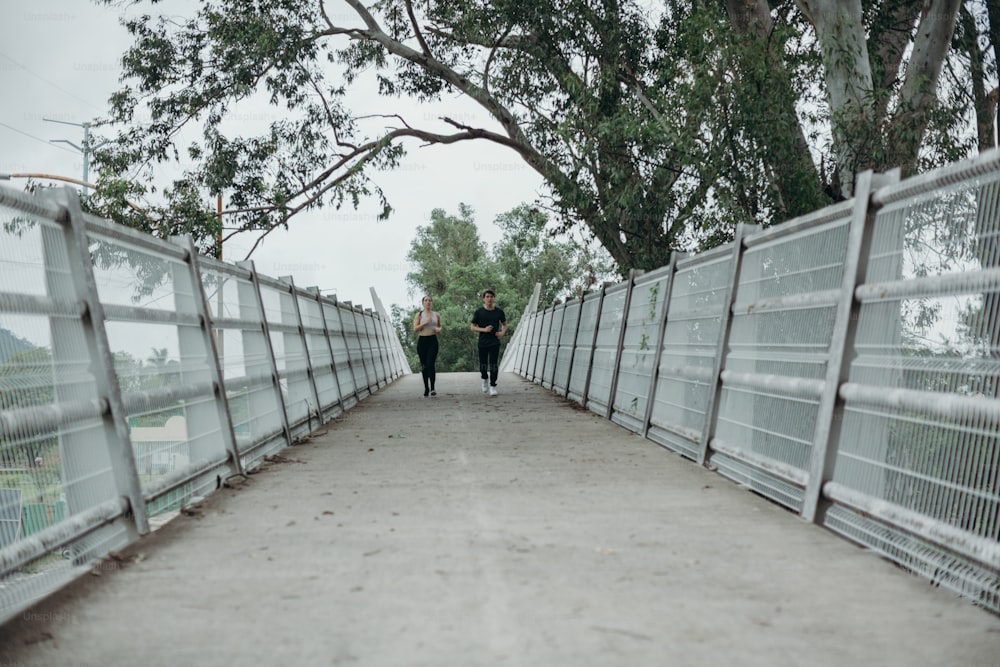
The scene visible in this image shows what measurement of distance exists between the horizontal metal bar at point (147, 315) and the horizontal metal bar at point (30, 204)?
2.22 feet

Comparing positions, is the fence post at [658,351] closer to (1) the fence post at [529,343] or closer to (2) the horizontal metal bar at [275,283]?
(2) the horizontal metal bar at [275,283]

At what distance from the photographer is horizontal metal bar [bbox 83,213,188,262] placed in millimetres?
5507

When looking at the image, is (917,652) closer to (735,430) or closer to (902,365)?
(902,365)

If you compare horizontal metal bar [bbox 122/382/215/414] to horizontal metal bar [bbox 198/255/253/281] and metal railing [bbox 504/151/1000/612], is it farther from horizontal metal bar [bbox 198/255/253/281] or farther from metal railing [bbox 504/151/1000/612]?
metal railing [bbox 504/151/1000/612]

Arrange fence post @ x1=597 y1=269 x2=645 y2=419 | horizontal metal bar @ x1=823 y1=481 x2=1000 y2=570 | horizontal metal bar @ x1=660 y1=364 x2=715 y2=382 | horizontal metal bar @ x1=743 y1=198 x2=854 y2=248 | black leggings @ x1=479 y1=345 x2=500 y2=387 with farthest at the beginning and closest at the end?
black leggings @ x1=479 y1=345 x2=500 y2=387, fence post @ x1=597 y1=269 x2=645 y2=419, horizontal metal bar @ x1=660 y1=364 x2=715 y2=382, horizontal metal bar @ x1=743 y1=198 x2=854 y2=248, horizontal metal bar @ x1=823 y1=481 x2=1000 y2=570

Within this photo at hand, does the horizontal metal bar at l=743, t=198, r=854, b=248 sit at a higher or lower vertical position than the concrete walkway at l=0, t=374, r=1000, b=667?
higher

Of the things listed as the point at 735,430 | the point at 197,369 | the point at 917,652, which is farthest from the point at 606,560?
the point at 197,369

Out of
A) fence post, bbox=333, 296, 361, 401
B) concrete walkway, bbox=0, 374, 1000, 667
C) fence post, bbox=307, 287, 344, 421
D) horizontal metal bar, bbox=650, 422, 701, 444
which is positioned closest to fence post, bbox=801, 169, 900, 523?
concrete walkway, bbox=0, 374, 1000, 667

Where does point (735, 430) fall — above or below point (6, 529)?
above

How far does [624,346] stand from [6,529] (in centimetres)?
894

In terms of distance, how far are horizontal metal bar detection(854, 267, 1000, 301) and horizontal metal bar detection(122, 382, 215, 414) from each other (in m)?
3.96

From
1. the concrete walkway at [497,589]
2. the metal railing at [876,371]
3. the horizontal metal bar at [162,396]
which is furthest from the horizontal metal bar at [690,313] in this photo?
the horizontal metal bar at [162,396]

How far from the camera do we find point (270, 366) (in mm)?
9859

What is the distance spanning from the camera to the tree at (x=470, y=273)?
2788 inches
